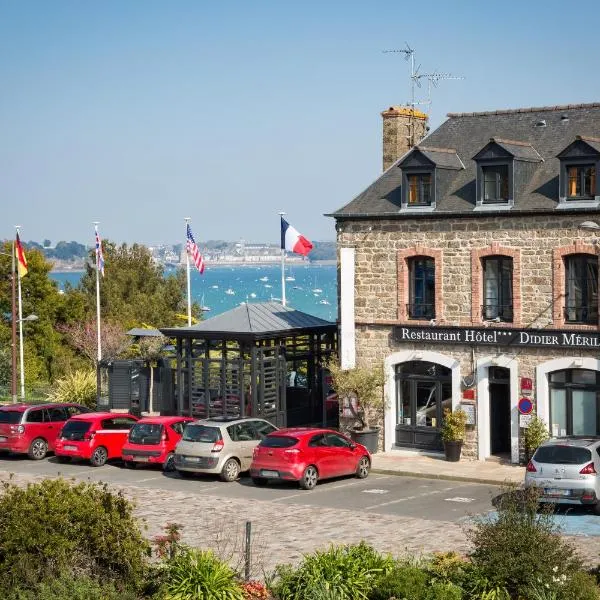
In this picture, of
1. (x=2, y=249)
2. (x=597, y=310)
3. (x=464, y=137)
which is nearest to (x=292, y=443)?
(x=597, y=310)

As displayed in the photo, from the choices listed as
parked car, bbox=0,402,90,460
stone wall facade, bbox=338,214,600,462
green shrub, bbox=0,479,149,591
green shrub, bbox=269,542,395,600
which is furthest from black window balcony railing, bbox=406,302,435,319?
A: green shrub, bbox=0,479,149,591

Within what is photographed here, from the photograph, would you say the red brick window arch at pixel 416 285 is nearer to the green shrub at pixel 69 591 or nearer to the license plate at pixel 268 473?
the license plate at pixel 268 473

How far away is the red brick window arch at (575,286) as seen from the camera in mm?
30328

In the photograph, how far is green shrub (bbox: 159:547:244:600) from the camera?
16469 millimetres

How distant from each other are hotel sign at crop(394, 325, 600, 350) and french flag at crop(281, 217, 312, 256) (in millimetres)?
7358

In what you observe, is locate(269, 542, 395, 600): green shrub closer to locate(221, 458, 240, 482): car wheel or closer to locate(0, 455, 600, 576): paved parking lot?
locate(0, 455, 600, 576): paved parking lot

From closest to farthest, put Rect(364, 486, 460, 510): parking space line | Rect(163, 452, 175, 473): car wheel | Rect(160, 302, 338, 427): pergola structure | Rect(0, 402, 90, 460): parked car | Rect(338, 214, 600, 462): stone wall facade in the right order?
Rect(364, 486, 460, 510): parking space line, Rect(338, 214, 600, 462): stone wall facade, Rect(163, 452, 175, 473): car wheel, Rect(0, 402, 90, 460): parked car, Rect(160, 302, 338, 427): pergola structure

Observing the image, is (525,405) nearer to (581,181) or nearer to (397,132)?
(581,181)

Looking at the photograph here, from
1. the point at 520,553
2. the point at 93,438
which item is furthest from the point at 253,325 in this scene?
the point at 520,553

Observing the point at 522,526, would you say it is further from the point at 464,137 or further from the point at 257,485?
the point at 464,137

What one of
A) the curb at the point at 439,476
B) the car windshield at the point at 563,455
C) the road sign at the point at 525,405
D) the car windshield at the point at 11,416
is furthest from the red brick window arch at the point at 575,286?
the car windshield at the point at 11,416

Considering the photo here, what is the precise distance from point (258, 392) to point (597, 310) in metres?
9.92

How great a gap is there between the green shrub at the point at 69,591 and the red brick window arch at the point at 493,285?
17455 mm

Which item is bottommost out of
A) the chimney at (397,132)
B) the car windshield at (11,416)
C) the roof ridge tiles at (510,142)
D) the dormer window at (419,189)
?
the car windshield at (11,416)
